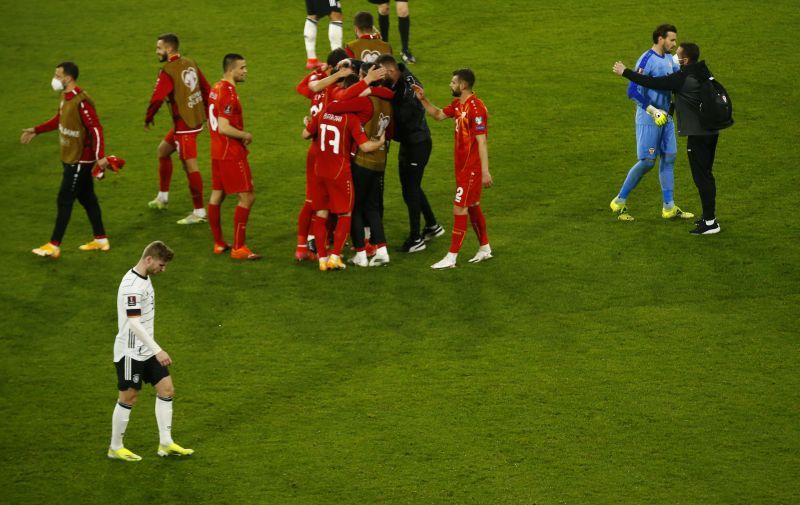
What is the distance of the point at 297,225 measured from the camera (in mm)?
14055

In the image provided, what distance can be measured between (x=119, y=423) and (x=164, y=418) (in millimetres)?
343

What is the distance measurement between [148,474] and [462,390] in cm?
277

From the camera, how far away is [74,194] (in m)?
13.1

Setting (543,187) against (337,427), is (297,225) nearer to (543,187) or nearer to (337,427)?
(543,187)

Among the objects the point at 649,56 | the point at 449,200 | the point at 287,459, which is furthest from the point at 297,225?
the point at 287,459

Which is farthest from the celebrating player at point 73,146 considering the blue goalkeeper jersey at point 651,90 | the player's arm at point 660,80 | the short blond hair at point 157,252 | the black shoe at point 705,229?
the black shoe at point 705,229

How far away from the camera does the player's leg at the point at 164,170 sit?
46.5 ft

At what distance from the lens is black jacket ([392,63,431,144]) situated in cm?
1248

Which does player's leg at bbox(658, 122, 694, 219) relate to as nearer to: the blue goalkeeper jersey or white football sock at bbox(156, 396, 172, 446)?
the blue goalkeeper jersey

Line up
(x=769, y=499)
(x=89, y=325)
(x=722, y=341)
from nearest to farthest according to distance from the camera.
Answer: (x=769, y=499)
(x=722, y=341)
(x=89, y=325)

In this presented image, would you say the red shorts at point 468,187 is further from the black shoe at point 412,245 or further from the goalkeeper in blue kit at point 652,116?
the goalkeeper in blue kit at point 652,116

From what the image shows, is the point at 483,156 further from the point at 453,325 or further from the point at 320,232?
the point at 320,232

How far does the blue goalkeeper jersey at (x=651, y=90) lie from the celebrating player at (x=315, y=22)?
602cm

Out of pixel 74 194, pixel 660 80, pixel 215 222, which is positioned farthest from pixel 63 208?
pixel 660 80
